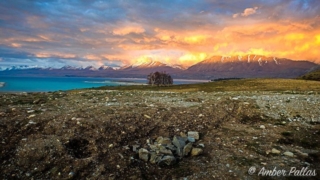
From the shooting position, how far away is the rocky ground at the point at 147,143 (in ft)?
29.7

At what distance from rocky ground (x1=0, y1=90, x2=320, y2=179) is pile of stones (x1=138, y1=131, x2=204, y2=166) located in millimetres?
70

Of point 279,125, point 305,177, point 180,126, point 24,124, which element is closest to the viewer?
point 305,177

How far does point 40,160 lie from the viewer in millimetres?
9414

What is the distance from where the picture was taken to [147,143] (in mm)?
11609

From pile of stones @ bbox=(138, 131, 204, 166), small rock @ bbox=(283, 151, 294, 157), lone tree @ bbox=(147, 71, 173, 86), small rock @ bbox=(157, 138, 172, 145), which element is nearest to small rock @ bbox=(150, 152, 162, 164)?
pile of stones @ bbox=(138, 131, 204, 166)

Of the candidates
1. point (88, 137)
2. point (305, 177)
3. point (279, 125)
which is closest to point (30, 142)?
point (88, 137)

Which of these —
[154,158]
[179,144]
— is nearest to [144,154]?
[154,158]

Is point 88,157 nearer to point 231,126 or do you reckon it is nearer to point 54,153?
point 54,153

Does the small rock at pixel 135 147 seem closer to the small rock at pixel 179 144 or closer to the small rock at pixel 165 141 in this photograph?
the small rock at pixel 165 141

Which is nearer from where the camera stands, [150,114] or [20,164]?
[20,164]

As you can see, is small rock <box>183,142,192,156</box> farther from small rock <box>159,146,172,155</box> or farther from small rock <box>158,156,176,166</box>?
small rock <box>158,156,176,166</box>

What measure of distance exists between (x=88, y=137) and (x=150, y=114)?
492cm

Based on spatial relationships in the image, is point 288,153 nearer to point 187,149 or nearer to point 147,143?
point 187,149

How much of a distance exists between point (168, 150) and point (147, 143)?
147cm
